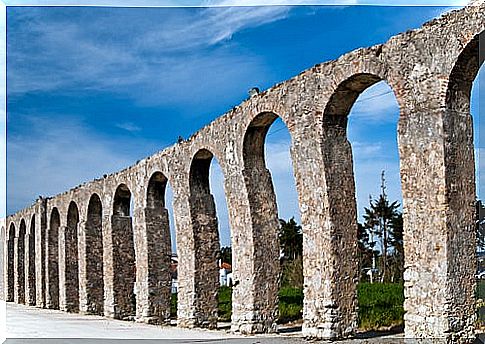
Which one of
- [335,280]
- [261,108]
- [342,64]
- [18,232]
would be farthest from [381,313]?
[18,232]

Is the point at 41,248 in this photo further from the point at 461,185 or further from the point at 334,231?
the point at 461,185

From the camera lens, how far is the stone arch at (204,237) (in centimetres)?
1773

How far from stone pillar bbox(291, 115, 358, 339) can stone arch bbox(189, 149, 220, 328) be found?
449 centimetres

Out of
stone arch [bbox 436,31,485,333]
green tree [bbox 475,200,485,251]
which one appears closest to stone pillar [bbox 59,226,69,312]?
green tree [bbox 475,200,485,251]

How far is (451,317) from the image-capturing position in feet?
35.2

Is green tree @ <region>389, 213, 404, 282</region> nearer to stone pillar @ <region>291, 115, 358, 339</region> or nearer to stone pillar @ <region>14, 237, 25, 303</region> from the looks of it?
stone pillar @ <region>14, 237, 25, 303</region>

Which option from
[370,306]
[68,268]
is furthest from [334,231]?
[68,268]

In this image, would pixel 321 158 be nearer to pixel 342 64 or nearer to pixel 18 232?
pixel 342 64

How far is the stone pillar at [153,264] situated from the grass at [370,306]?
5.93 feet

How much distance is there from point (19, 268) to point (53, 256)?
6.59 metres

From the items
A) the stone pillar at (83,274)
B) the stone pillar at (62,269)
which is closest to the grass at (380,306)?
the stone pillar at (83,274)

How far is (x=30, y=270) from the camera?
33219 millimetres

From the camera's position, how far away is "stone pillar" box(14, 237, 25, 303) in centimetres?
3503

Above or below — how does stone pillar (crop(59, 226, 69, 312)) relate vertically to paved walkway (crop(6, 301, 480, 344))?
above
